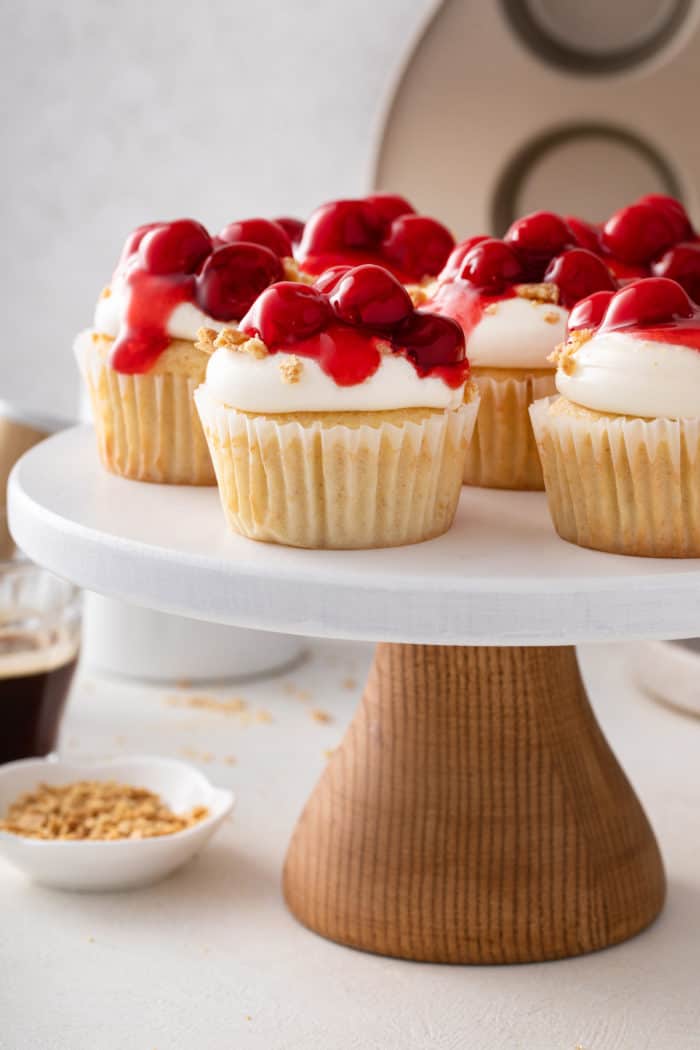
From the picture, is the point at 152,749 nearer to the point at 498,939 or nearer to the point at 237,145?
the point at 498,939

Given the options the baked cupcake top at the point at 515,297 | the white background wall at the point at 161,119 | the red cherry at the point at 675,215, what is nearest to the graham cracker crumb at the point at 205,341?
the baked cupcake top at the point at 515,297

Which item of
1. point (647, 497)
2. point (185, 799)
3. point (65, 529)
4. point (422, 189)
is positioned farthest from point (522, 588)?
point (422, 189)

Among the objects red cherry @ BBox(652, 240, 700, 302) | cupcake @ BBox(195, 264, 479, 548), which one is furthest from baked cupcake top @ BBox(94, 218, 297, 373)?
red cherry @ BBox(652, 240, 700, 302)

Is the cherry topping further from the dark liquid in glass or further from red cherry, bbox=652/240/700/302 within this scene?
the dark liquid in glass

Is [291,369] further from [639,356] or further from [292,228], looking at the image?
[292,228]

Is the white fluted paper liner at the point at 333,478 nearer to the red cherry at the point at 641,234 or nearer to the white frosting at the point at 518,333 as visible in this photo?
the white frosting at the point at 518,333

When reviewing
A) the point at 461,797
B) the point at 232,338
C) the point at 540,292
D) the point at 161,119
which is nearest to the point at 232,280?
the point at 232,338
